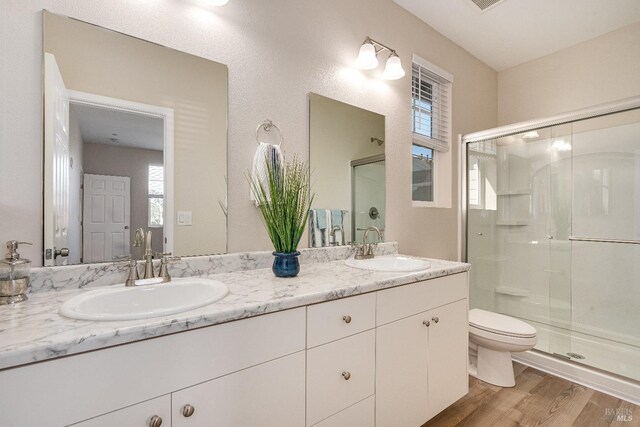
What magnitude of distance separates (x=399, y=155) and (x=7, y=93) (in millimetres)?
1994

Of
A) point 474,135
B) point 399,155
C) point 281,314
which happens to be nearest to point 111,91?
point 281,314

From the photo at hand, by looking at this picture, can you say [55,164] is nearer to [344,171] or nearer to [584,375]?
[344,171]

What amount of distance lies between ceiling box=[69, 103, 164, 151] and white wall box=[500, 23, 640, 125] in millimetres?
3306

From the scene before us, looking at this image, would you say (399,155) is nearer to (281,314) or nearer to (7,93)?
(281,314)

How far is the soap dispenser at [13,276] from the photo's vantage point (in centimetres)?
90

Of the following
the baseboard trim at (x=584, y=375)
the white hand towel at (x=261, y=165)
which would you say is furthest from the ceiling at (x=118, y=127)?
the baseboard trim at (x=584, y=375)

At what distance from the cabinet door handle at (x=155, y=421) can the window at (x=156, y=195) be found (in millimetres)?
736

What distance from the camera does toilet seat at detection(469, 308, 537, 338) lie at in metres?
1.90

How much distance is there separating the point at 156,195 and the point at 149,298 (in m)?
0.43

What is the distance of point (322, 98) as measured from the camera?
176 centimetres

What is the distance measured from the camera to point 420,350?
1.45 meters

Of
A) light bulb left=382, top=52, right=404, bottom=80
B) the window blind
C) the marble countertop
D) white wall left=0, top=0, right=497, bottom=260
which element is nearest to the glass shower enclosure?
the window blind

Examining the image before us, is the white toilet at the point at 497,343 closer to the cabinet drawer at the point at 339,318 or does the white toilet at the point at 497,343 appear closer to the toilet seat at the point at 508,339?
the toilet seat at the point at 508,339

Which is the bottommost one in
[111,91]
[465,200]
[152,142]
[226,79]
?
[465,200]
